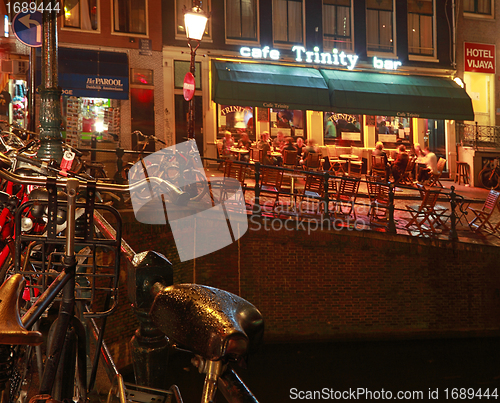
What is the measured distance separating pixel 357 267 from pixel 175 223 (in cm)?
355

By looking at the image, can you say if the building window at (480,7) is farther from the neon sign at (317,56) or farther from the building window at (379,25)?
the neon sign at (317,56)

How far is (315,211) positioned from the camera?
10.4m

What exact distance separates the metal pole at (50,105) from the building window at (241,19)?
40.0 ft

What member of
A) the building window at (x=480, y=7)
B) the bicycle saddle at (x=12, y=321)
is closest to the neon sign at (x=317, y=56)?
the building window at (x=480, y=7)

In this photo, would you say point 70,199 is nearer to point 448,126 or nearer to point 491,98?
point 448,126

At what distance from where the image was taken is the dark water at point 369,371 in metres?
8.69

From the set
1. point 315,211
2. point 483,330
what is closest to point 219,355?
point 315,211

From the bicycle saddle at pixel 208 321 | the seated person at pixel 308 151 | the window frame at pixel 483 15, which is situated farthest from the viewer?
the window frame at pixel 483 15

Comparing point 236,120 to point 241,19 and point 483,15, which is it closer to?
point 241,19

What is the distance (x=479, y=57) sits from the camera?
64.4 ft

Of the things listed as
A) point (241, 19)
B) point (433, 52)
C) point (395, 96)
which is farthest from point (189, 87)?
point (433, 52)

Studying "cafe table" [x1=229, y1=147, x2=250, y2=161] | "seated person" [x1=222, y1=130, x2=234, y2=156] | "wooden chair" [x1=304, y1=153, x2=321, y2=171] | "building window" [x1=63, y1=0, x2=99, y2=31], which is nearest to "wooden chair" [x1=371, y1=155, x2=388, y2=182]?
"wooden chair" [x1=304, y1=153, x2=321, y2=171]

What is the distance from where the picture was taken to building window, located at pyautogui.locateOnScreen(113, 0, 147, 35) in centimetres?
1647

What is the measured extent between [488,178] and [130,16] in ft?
42.7
